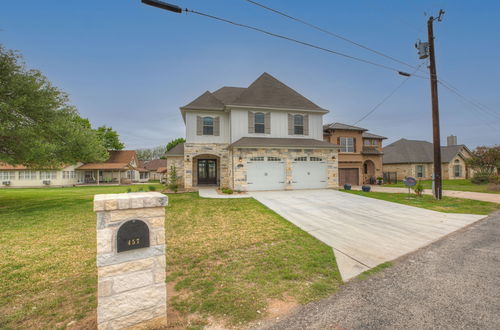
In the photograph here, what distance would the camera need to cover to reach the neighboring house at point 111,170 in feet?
110

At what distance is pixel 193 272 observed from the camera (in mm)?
3684

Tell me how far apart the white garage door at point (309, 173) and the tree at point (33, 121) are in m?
14.6

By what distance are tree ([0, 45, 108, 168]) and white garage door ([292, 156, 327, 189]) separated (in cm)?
1463

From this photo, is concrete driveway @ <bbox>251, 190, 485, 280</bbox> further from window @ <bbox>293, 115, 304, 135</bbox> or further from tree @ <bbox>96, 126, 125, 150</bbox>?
tree @ <bbox>96, 126, 125, 150</bbox>

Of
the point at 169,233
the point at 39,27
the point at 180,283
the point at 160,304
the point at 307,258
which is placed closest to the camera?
the point at 160,304

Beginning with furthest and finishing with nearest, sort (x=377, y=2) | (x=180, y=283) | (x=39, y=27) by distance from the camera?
(x=39, y=27), (x=377, y=2), (x=180, y=283)

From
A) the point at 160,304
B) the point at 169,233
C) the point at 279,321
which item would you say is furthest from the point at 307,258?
the point at 169,233

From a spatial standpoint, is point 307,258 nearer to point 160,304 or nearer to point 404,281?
point 404,281

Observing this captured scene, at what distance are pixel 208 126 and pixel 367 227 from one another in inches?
544

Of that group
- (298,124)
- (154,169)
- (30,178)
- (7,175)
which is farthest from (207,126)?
(154,169)

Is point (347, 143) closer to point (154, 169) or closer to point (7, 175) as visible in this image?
point (154, 169)

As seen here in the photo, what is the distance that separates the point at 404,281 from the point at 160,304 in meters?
3.83

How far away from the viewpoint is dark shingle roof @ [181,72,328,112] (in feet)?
54.9

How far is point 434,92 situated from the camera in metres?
11.9
